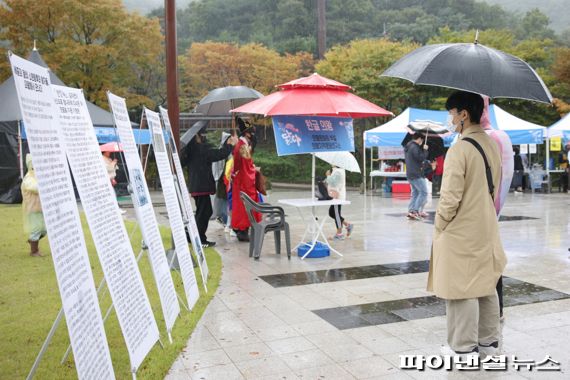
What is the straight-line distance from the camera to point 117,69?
87.9 feet

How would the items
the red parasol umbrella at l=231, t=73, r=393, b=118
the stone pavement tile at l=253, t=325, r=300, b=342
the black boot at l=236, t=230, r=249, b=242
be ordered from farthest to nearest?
the black boot at l=236, t=230, r=249, b=242 < the red parasol umbrella at l=231, t=73, r=393, b=118 < the stone pavement tile at l=253, t=325, r=300, b=342

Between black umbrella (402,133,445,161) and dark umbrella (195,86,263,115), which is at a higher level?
dark umbrella (195,86,263,115)

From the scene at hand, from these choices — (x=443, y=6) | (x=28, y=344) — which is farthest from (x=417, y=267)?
(x=443, y=6)

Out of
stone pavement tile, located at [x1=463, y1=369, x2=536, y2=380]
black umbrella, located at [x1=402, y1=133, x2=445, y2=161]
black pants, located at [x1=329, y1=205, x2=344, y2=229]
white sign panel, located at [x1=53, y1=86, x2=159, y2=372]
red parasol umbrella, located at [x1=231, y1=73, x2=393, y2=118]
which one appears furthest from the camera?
black umbrella, located at [x1=402, y1=133, x2=445, y2=161]

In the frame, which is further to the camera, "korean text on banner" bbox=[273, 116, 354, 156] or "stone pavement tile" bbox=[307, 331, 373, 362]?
"korean text on banner" bbox=[273, 116, 354, 156]

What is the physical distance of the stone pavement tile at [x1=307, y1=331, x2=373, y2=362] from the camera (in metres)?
4.47

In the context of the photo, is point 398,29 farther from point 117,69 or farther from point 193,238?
point 193,238

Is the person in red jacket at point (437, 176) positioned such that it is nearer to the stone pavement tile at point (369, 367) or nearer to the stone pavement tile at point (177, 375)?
the stone pavement tile at point (369, 367)

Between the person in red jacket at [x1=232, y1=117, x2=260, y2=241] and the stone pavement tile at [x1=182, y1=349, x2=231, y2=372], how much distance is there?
4504 mm

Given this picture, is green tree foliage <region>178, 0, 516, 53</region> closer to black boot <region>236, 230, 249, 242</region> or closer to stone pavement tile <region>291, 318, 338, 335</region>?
black boot <region>236, 230, 249, 242</region>

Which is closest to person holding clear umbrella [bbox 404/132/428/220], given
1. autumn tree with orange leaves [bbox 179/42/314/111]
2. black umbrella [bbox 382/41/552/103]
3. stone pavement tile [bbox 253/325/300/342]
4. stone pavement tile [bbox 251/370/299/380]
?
black umbrella [bbox 382/41/552/103]

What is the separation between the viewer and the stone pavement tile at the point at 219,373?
13.4ft

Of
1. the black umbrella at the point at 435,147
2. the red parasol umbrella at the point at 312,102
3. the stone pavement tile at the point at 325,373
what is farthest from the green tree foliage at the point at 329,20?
the stone pavement tile at the point at 325,373

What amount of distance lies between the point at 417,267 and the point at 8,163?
15918mm
